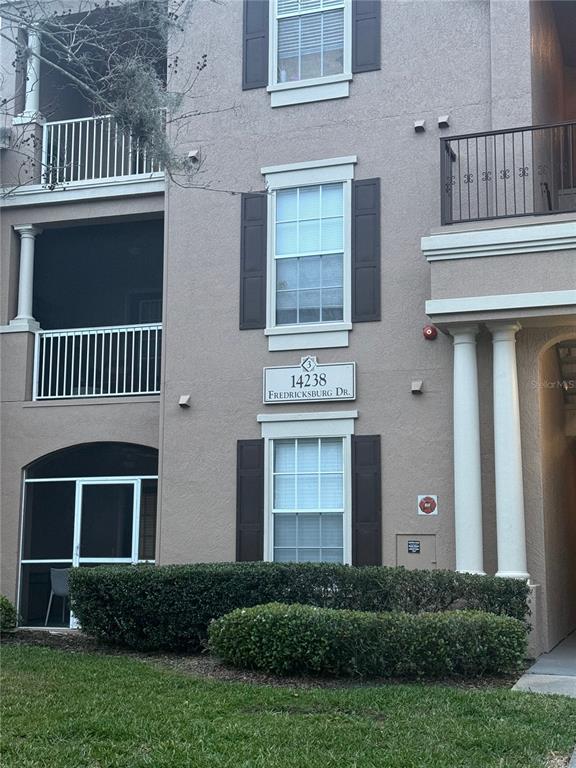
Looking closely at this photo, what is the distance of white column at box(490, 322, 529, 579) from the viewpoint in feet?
37.2

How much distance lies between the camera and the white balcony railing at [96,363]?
1516 centimetres

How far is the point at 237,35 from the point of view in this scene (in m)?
14.0

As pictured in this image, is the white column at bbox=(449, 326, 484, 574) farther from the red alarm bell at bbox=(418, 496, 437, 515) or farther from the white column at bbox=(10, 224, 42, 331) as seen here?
the white column at bbox=(10, 224, 42, 331)

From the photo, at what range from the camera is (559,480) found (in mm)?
13305

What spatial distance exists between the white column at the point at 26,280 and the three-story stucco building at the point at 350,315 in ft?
0.71

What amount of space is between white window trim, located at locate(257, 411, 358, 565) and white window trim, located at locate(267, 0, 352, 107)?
13.7 feet

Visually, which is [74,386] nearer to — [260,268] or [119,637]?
[260,268]

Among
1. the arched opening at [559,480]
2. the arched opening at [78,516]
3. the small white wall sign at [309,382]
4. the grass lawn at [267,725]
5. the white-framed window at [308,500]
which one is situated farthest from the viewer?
the arched opening at [78,516]

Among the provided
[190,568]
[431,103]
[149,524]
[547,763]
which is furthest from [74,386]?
[547,763]

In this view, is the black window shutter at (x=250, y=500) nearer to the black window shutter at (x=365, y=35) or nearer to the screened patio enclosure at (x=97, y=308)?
the screened patio enclosure at (x=97, y=308)

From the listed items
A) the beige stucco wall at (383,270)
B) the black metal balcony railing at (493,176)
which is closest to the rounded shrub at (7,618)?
the beige stucco wall at (383,270)

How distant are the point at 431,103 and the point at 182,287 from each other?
4036 millimetres

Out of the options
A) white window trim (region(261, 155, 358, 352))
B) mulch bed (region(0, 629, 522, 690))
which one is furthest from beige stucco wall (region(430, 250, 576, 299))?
mulch bed (region(0, 629, 522, 690))

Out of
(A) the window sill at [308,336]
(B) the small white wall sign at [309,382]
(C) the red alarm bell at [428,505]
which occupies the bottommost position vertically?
(C) the red alarm bell at [428,505]
